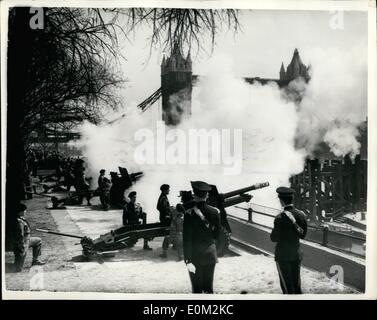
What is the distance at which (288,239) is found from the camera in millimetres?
5223

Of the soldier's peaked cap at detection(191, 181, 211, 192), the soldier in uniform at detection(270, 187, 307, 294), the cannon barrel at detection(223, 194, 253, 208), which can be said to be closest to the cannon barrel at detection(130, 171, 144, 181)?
the soldier's peaked cap at detection(191, 181, 211, 192)

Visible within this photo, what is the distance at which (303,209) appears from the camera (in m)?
5.62

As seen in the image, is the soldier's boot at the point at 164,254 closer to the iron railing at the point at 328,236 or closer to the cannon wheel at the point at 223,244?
the cannon wheel at the point at 223,244

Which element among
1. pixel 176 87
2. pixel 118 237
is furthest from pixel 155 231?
pixel 176 87

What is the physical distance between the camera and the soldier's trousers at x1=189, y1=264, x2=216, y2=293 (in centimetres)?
525

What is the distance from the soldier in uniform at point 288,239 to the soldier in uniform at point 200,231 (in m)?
0.77

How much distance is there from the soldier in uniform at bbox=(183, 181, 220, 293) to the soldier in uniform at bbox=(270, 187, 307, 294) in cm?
77

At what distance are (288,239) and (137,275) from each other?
1894 mm

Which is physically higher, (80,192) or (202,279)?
(80,192)

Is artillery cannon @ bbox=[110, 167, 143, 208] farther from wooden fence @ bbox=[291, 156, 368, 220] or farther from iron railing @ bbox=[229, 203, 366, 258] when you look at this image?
wooden fence @ bbox=[291, 156, 368, 220]

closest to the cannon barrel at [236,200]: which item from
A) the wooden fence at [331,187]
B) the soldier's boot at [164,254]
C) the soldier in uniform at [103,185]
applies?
the wooden fence at [331,187]

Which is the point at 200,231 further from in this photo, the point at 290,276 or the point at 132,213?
the point at 290,276

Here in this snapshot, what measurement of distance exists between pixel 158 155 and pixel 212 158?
68cm
